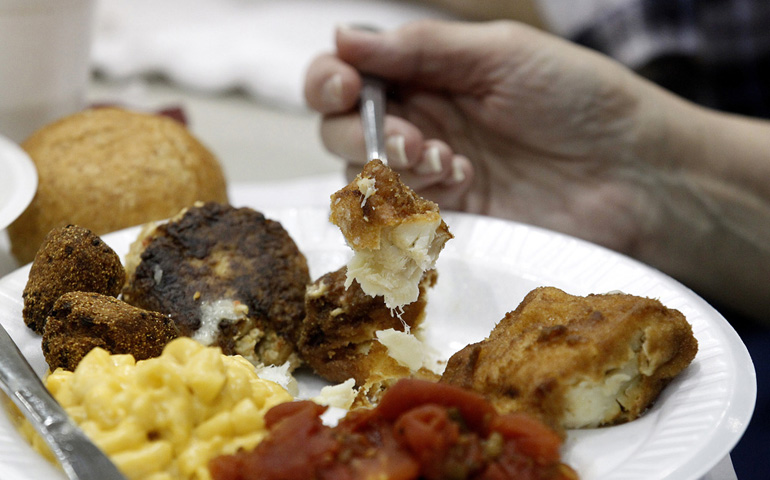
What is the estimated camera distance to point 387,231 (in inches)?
56.9

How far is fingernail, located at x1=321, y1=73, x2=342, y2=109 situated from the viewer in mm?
2525

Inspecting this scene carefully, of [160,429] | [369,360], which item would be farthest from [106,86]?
[160,429]

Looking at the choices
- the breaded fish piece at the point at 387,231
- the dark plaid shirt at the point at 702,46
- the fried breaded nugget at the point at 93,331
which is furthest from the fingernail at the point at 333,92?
the dark plaid shirt at the point at 702,46

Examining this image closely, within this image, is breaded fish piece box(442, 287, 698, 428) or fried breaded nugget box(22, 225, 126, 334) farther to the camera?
fried breaded nugget box(22, 225, 126, 334)

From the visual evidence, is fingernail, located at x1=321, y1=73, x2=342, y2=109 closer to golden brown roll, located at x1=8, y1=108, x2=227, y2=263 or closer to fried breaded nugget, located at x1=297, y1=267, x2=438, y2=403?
golden brown roll, located at x1=8, y1=108, x2=227, y2=263

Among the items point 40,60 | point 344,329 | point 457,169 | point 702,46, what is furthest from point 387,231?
point 702,46

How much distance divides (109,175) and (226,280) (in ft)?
2.36

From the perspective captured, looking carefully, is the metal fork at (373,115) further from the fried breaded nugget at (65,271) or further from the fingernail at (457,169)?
the fried breaded nugget at (65,271)

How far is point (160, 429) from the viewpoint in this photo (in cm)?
113

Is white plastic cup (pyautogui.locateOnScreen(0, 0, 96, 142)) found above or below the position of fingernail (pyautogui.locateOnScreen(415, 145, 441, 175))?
above

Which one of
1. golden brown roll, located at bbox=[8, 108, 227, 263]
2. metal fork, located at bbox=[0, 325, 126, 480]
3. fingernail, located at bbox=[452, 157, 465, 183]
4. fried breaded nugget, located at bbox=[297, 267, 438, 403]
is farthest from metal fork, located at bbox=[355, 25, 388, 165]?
metal fork, located at bbox=[0, 325, 126, 480]

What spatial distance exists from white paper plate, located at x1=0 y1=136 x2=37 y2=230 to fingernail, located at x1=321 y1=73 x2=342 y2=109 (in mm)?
1001

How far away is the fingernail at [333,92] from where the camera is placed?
2.53m

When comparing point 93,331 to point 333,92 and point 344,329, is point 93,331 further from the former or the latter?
point 333,92
